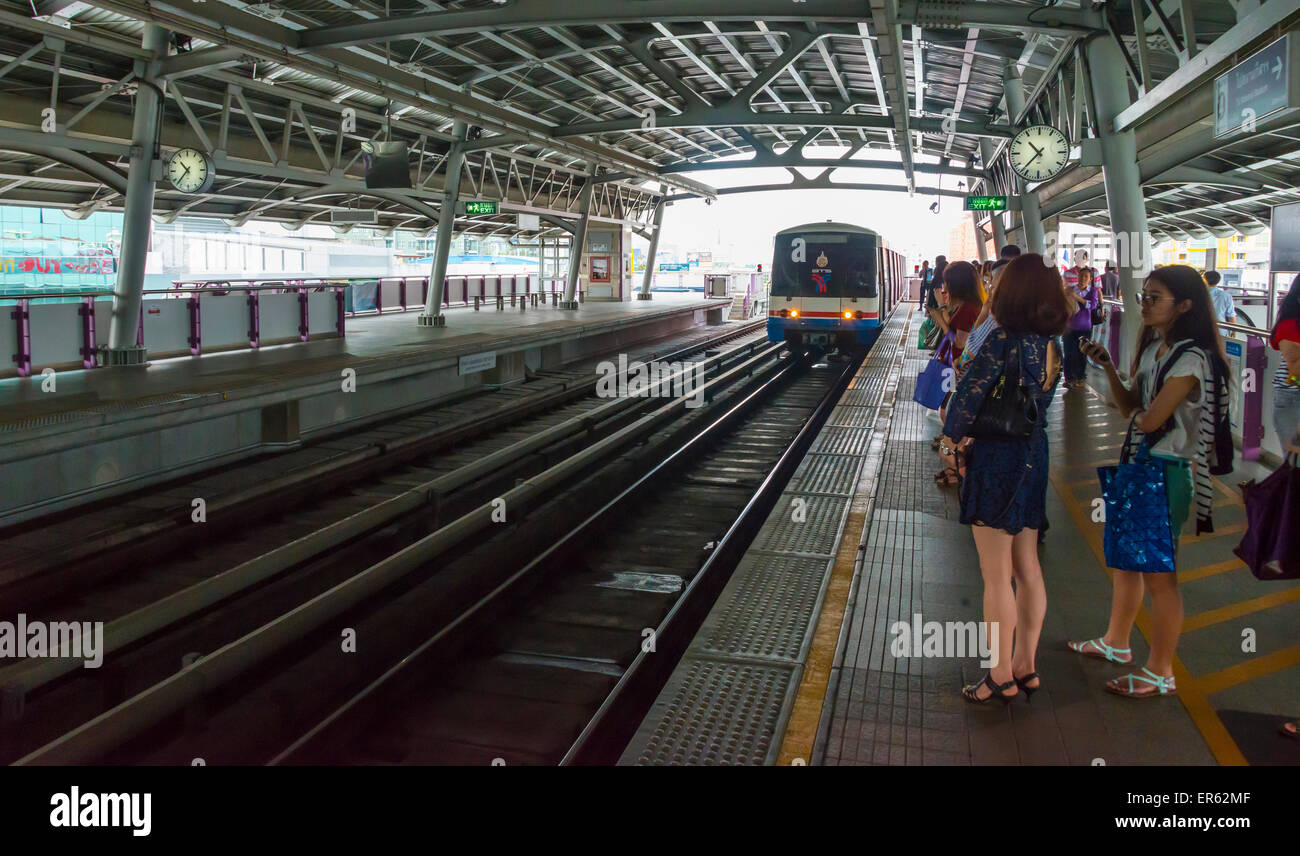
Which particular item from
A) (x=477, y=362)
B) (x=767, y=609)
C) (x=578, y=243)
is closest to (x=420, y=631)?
(x=767, y=609)

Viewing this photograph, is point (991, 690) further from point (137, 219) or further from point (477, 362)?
point (477, 362)

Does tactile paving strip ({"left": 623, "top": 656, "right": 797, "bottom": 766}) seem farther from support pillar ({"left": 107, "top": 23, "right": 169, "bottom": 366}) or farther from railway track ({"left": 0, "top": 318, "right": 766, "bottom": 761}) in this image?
support pillar ({"left": 107, "top": 23, "right": 169, "bottom": 366})

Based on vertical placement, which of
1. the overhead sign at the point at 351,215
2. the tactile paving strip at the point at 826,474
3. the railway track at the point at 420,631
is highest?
the overhead sign at the point at 351,215

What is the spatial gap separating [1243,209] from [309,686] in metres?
27.8

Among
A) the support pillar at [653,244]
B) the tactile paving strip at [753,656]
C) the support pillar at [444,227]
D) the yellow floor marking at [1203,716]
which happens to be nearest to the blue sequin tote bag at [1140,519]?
the yellow floor marking at [1203,716]

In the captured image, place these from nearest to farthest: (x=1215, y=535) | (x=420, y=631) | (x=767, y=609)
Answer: (x=767, y=609) < (x=1215, y=535) < (x=420, y=631)

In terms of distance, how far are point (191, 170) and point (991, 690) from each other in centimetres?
1485

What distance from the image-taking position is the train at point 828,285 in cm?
2027

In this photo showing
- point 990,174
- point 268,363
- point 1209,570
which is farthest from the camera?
point 990,174

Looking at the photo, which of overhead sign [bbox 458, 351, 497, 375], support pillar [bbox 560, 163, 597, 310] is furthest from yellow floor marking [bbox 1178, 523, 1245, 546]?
support pillar [bbox 560, 163, 597, 310]

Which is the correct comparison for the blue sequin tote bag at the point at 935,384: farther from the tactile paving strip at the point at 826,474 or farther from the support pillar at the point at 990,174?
the support pillar at the point at 990,174

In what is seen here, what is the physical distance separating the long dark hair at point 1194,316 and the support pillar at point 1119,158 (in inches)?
297

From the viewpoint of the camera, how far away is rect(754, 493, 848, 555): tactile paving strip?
638 centimetres

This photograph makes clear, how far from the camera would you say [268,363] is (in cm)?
1364
